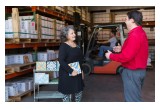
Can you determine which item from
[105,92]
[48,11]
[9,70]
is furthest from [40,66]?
[48,11]

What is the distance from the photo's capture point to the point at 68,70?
348 centimetres

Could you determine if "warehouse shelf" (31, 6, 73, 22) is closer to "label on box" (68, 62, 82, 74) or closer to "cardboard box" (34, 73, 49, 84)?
"cardboard box" (34, 73, 49, 84)

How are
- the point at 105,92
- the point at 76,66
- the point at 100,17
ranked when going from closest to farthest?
the point at 76,66
the point at 105,92
the point at 100,17

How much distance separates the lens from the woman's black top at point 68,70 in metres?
3.44

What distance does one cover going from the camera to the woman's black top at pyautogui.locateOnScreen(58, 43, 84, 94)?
344cm

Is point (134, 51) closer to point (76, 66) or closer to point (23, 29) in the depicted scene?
point (76, 66)

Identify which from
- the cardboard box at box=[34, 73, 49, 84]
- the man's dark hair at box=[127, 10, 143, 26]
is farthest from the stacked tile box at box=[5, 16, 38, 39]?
the man's dark hair at box=[127, 10, 143, 26]

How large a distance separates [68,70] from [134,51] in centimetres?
119

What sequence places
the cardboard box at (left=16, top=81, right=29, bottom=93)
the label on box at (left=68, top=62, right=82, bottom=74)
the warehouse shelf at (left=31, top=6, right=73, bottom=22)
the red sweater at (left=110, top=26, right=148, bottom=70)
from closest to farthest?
the red sweater at (left=110, top=26, right=148, bottom=70), the label on box at (left=68, top=62, right=82, bottom=74), the cardboard box at (left=16, top=81, right=29, bottom=93), the warehouse shelf at (left=31, top=6, right=73, bottom=22)

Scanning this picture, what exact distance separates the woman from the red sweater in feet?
2.66

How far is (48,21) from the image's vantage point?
6492 millimetres

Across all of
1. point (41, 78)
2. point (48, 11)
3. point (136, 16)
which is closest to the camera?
point (136, 16)

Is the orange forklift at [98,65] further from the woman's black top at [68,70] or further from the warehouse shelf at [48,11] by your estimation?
the woman's black top at [68,70]

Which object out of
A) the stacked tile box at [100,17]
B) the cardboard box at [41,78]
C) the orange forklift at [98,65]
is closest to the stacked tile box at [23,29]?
the cardboard box at [41,78]
